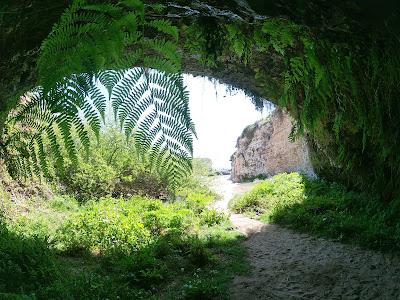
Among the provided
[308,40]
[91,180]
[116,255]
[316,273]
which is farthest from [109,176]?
[308,40]

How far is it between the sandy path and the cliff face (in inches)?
282

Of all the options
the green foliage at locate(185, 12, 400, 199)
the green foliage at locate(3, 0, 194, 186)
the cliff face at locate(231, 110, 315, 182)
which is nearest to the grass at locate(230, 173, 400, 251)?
the green foliage at locate(185, 12, 400, 199)

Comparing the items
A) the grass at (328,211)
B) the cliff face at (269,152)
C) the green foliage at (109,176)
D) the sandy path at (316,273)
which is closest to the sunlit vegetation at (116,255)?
the sandy path at (316,273)

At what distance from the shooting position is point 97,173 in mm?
14039

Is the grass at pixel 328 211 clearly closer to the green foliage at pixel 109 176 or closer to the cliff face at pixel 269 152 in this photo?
the cliff face at pixel 269 152

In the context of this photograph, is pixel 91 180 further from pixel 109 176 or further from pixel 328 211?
pixel 328 211

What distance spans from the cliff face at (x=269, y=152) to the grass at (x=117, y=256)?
7142 mm

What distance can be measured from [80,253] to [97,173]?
7.58 m

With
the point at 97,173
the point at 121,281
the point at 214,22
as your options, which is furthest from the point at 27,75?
the point at 97,173

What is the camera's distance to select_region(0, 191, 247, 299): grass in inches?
177

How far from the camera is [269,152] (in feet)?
70.1

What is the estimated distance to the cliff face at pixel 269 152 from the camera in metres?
17.2

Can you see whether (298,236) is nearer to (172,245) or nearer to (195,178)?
(172,245)

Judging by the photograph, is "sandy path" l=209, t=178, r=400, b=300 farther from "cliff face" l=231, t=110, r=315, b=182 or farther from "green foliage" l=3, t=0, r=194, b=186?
"cliff face" l=231, t=110, r=315, b=182
